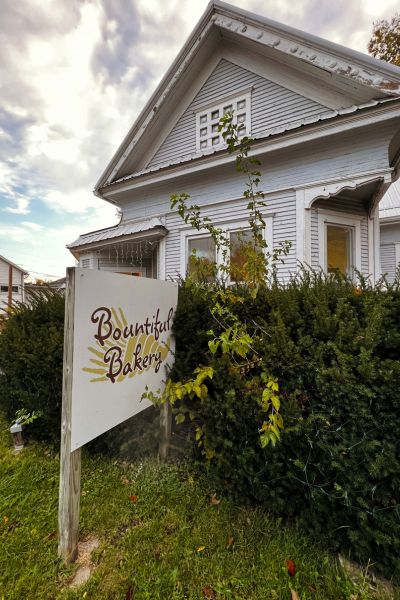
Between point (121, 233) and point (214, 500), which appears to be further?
point (121, 233)

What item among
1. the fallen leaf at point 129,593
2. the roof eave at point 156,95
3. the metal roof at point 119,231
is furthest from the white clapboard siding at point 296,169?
the fallen leaf at point 129,593

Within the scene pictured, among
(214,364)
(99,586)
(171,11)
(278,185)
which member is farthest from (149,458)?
(171,11)

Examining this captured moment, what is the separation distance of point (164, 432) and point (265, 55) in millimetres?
7936

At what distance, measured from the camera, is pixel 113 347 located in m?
1.71

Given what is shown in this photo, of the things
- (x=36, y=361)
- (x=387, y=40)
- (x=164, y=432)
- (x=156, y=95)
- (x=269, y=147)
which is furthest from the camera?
(x=387, y=40)

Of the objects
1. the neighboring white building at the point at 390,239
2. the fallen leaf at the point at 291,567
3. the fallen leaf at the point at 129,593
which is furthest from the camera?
the neighboring white building at the point at 390,239

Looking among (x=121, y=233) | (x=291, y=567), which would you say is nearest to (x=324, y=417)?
(x=291, y=567)

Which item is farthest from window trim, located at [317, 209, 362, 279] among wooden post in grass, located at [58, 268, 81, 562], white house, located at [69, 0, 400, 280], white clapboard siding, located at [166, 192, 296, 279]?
wooden post in grass, located at [58, 268, 81, 562]

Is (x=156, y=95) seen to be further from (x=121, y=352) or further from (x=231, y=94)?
(x=121, y=352)

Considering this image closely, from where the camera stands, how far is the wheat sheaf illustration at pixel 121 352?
1.61m

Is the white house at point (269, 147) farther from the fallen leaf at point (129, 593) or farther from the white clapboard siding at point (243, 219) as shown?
the fallen leaf at point (129, 593)

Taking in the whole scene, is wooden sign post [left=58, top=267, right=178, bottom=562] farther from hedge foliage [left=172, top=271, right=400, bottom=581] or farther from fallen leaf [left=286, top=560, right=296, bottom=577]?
fallen leaf [left=286, top=560, right=296, bottom=577]

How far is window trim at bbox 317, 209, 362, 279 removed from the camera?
565 cm

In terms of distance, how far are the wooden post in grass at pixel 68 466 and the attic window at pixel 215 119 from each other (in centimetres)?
676
